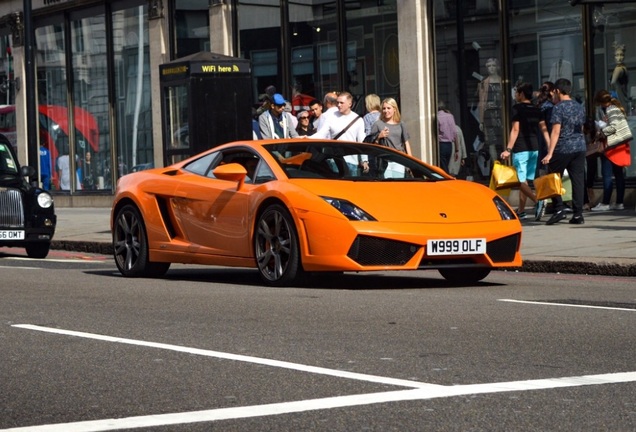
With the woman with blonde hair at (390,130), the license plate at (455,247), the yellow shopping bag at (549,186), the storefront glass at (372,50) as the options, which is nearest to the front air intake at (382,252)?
the license plate at (455,247)

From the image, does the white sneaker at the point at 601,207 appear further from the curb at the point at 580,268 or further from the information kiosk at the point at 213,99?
the curb at the point at 580,268

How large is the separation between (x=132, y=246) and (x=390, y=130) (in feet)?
14.2

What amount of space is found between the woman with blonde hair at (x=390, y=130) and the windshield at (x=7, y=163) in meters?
5.57

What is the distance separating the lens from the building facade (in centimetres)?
2247

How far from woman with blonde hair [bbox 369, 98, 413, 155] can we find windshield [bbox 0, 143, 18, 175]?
557 centimetres

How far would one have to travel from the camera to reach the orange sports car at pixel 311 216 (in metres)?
11.5

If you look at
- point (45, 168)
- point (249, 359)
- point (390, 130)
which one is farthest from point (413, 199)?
point (45, 168)

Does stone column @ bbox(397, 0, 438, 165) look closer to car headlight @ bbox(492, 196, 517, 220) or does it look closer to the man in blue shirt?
car headlight @ bbox(492, 196, 517, 220)

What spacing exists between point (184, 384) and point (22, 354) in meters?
1.53

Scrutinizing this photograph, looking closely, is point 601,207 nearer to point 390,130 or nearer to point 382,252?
point 390,130

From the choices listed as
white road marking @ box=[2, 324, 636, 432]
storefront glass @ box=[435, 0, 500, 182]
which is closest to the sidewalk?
storefront glass @ box=[435, 0, 500, 182]

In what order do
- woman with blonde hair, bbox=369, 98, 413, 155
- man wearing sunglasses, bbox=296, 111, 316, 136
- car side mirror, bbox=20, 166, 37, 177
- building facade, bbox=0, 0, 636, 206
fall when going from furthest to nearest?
1. building facade, bbox=0, 0, 636, 206
2. man wearing sunglasses, bbox=296, 111, 316, 136
3. car side mirror, bbox=20, 166, 37, 177
4. woman with blonde hair, bbox=369, 98, 413, 155

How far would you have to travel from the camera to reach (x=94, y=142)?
3375cm

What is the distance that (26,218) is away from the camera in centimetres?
1919
